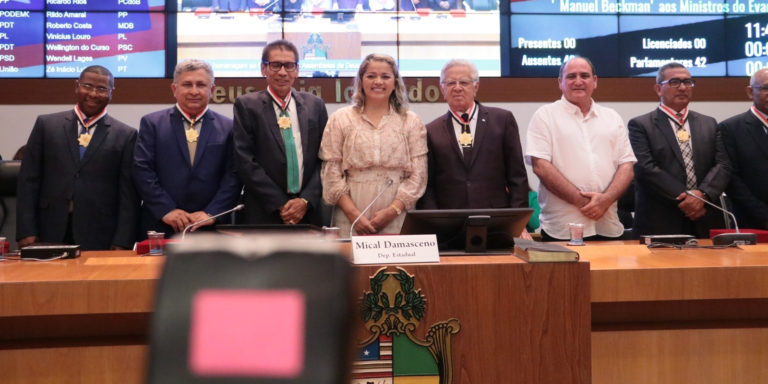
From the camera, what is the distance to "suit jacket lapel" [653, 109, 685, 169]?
3518mm

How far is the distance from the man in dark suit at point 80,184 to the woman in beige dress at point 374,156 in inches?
42.5

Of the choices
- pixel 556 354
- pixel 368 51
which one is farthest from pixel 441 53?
pixel 556 354

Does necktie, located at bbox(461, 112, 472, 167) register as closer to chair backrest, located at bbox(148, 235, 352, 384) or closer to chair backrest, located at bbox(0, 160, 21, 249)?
chair backrest, located at bbox(0, 160, 21, 249)

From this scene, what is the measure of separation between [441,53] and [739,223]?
8.23ft

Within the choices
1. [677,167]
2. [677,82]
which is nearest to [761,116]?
[677,82]

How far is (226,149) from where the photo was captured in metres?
3.30

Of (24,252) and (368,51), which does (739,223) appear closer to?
(368,51)

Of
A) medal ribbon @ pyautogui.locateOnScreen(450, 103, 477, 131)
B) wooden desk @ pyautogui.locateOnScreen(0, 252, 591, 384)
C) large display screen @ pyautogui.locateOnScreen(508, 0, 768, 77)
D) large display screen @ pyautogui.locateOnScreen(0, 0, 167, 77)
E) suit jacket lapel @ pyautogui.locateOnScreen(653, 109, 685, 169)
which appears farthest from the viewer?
large display screen @ pyautogui.locateOnScreen(508, 0, 768, 77)

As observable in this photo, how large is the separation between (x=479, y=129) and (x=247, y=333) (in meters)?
2.65

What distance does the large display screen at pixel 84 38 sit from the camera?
4887 millimetres

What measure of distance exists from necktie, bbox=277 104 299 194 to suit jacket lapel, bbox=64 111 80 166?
104 centimetres

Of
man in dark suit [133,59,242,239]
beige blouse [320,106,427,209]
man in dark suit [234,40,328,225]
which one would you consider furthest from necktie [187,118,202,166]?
beige blouse [320,106,427,209]

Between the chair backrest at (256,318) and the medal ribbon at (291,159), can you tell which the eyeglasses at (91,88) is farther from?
the chair backrest at (256,318)

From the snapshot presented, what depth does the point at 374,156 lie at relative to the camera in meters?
2.96
